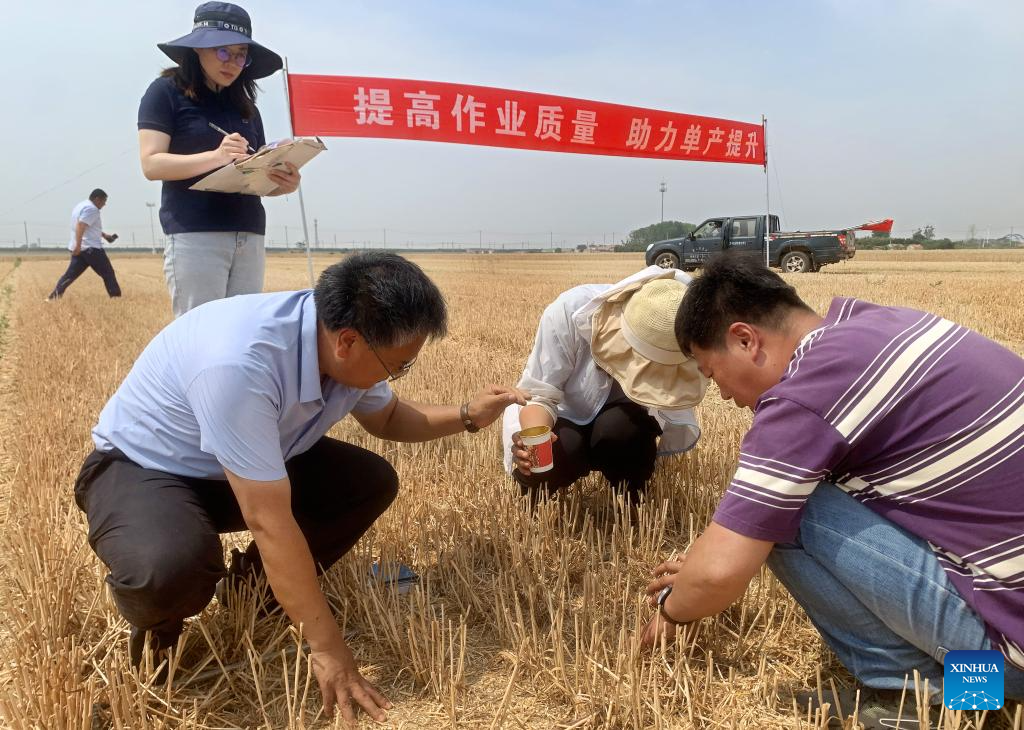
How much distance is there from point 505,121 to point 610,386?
5137mm

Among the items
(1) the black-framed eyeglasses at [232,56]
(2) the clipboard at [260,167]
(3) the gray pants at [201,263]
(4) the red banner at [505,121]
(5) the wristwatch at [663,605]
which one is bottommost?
(5) the wristwatch at [663,605]

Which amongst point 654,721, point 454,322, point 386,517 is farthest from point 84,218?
point 654,721

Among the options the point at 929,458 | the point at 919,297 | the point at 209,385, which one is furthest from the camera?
the point at 919,297

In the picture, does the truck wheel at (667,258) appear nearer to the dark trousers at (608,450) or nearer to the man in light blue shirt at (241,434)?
the dark trousers at (608,450)

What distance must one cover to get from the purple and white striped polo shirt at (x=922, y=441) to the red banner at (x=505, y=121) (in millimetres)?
5502

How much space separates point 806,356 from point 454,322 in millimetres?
8412

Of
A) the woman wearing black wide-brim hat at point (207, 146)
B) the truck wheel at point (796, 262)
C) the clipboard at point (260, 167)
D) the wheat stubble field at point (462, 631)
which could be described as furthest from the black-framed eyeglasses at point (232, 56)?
the truck wheel at point (796, 262)

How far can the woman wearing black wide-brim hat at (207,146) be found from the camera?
318 centimetres

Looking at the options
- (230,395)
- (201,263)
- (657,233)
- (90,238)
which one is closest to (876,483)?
(230,395)

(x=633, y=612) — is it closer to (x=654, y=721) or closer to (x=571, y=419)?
(x=654, y=721)

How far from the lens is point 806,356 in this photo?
162 centimetres

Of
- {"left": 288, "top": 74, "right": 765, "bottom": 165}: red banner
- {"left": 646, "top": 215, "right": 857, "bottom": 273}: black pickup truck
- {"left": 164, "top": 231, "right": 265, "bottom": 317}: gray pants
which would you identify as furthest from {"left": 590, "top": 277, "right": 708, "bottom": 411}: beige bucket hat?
{"left": 646, "top": 215, "right": 857, "bottom": 273}: black pickup truck

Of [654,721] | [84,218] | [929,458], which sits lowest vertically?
[654,721]

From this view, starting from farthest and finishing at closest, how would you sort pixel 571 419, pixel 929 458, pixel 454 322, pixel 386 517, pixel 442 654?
1. pixel 454 322
2. pixel 571 419
3. pixel 386 517
4. pixel 442 654
5. pixel 929 458
